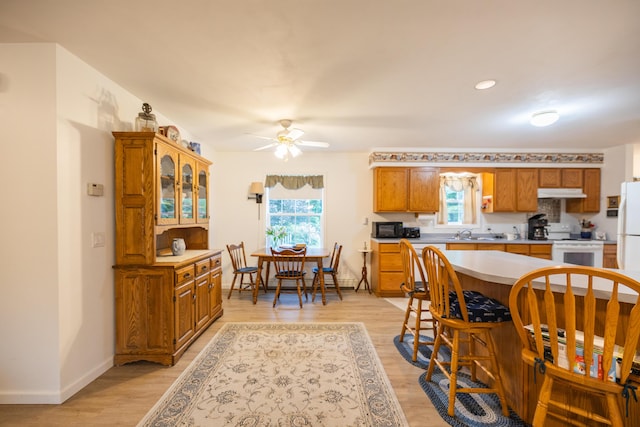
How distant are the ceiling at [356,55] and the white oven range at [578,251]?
185cm

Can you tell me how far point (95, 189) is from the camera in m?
2.15

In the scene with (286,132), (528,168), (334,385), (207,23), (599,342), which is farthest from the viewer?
(528,168)

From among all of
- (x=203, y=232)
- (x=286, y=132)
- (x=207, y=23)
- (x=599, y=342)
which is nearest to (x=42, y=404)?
(x=203, y=232)

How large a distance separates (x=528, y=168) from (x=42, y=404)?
259 inches

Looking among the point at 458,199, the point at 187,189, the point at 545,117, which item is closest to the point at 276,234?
the point at 187,189

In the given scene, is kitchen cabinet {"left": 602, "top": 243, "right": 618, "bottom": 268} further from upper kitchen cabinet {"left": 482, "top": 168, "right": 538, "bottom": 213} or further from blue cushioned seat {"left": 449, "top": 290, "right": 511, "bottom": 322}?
blue cushioned seat {"left": 449, "top": 290, "right": 511, "bottom": 322}

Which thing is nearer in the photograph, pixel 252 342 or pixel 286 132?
pixel 252 342

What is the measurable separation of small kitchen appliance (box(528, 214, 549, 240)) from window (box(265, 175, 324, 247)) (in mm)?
3648

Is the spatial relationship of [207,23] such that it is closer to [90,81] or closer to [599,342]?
[90,81]

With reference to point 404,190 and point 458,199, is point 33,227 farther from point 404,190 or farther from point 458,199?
point 458,199

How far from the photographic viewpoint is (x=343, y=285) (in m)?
4.84

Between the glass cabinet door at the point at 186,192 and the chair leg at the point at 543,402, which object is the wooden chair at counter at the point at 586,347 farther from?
the glass cabinet door at the point at 186,192

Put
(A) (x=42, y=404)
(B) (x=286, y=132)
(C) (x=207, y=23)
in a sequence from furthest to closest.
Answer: (B) (x=286, y=132)
(A) (x=42, y=404)
(C) (x=207, y=23)

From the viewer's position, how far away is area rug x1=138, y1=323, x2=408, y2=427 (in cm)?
174
